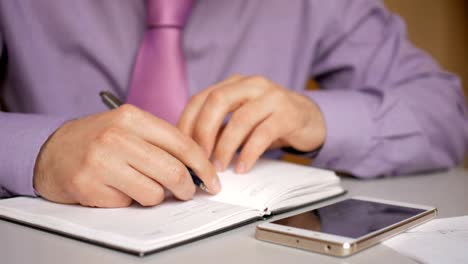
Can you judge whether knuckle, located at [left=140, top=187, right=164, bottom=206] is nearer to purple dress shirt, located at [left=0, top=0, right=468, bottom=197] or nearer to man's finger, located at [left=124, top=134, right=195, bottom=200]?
man's finger, located at [left=124, top=134, right=195, bottom=200]

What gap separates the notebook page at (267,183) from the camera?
0.59m

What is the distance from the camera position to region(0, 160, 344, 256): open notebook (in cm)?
46

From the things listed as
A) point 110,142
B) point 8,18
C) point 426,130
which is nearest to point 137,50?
point 8,18

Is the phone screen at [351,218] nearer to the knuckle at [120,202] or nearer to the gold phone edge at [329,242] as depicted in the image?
the gold phone edge at [329,242]

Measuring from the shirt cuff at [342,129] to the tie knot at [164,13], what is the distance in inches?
10.1

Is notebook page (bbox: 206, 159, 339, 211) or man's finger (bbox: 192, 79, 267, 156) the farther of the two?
man's finger (bbox: 192, 79, 267, 156)

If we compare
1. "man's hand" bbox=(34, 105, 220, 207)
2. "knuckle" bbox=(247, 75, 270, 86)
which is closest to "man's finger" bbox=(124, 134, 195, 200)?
"man's hand" bbox=(34, 105, 220, 207)

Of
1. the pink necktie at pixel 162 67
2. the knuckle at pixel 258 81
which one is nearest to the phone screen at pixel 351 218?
the knuckle at pixel 258 81

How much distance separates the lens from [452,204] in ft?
2.15

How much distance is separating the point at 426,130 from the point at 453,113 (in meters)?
0.10

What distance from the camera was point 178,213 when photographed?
0.54 meters

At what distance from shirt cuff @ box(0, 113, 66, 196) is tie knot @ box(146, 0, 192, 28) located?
304mm

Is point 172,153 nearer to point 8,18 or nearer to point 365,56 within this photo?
point 8,18

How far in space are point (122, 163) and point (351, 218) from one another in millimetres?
242
